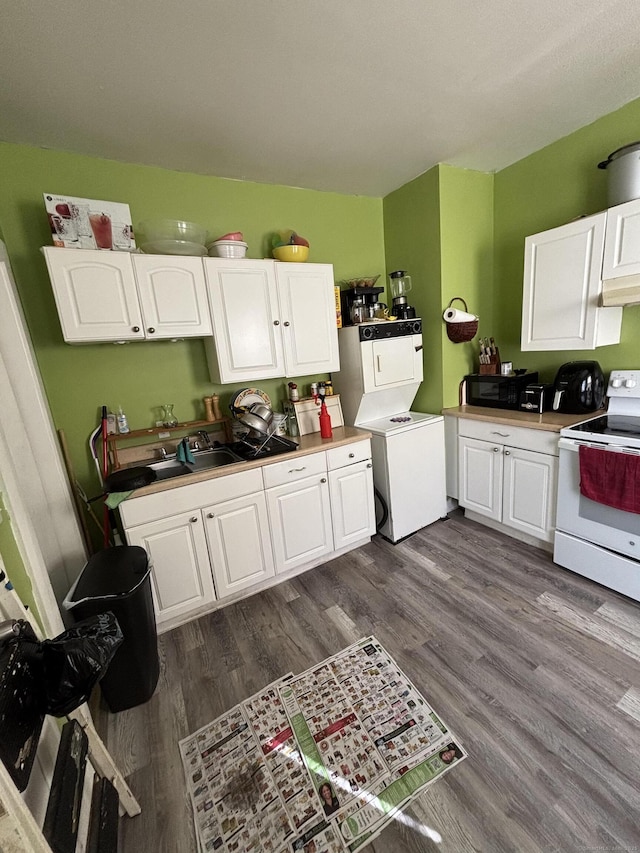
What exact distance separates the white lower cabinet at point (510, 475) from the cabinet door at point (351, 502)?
2.65ft

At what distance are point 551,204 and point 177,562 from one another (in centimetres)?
329

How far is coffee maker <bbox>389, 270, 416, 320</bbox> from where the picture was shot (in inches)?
103

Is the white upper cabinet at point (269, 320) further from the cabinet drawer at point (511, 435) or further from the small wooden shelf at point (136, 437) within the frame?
the cabinet drawer at point (511, 435)

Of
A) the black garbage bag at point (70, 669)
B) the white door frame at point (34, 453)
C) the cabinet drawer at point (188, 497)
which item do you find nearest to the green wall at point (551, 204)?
the cabinet drawer at point (188, 497)

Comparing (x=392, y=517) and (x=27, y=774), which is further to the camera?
(x=392, y=517)

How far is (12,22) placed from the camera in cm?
114

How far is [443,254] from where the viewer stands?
2.50 m

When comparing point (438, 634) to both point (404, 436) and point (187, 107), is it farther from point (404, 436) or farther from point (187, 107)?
point (187, 107)

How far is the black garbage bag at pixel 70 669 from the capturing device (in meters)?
0.84

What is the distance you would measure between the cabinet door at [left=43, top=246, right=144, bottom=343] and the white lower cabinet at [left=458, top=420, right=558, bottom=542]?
2.29m

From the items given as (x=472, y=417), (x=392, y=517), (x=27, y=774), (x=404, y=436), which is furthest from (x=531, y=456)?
(x=27, y=774)

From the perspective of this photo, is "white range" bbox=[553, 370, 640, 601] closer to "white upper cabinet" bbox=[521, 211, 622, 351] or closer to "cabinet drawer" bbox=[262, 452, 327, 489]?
"white upper cabinet" bbox=[521, 211, 622, 351]

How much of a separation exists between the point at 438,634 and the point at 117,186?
9.82ft

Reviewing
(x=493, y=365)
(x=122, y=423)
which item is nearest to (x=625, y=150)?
(x=493, y=365)
